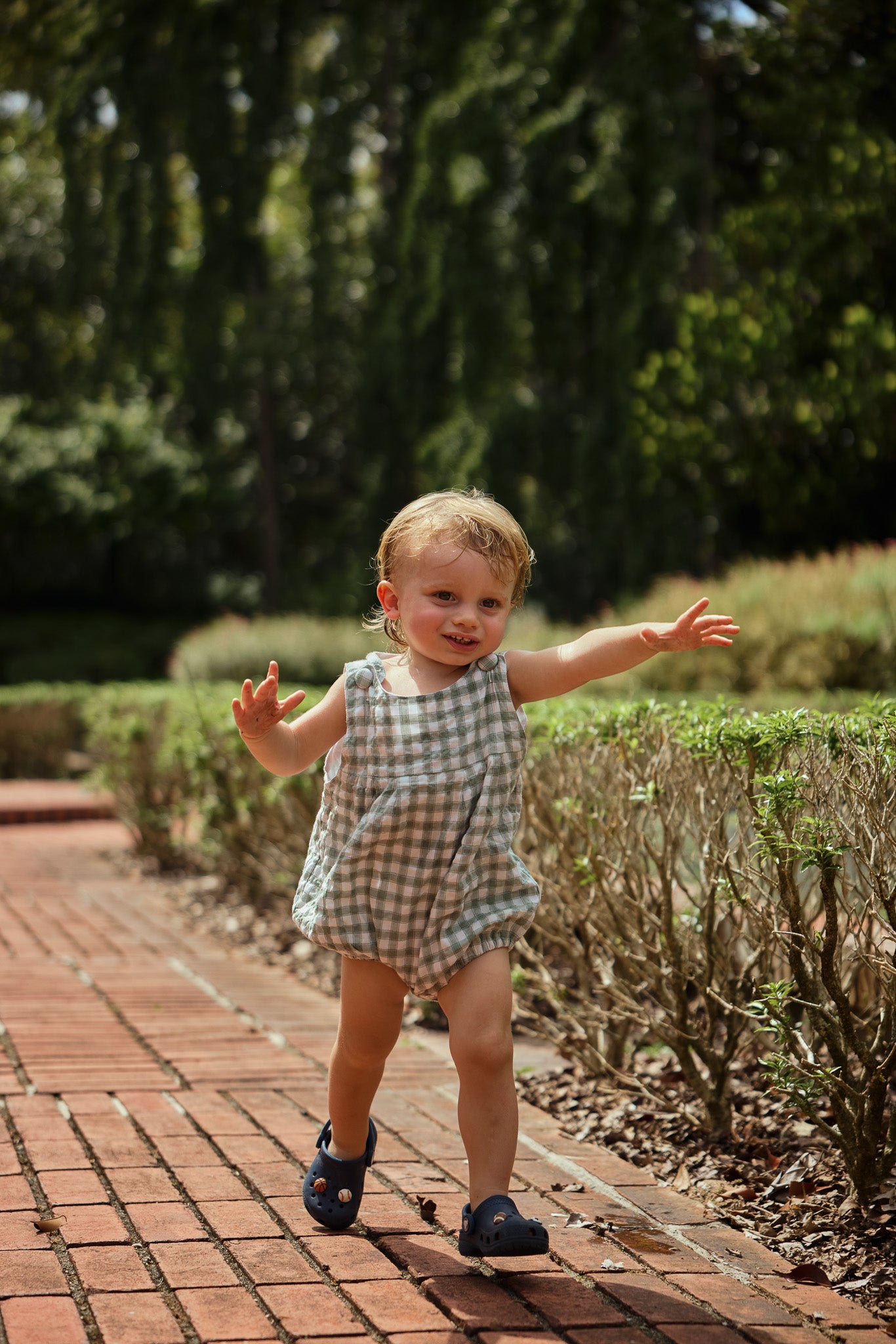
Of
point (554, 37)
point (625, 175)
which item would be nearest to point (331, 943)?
point (625, 175)

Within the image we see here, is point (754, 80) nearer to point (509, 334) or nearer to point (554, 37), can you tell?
point (554, 37)

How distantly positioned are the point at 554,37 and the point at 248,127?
738 cm

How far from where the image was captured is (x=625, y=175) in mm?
18734

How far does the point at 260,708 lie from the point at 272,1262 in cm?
99

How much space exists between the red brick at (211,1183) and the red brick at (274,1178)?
0.13 ft

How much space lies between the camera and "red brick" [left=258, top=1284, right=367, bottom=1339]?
6.84 ft

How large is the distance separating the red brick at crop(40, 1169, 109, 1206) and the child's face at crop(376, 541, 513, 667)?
4.16 ft

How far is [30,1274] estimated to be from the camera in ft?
7.39

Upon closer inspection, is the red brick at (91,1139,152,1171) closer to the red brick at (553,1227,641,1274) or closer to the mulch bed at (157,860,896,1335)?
the red brick at (553,1227,641,1274)

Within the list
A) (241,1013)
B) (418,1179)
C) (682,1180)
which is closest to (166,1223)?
(418,1179)

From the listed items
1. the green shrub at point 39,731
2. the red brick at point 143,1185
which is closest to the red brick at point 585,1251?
the red brick at point 143,1185

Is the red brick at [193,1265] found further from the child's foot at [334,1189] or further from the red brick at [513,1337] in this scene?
the red brick at [513,1337]

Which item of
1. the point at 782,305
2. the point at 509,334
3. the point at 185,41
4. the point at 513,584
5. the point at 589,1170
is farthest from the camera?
the point at 185,41

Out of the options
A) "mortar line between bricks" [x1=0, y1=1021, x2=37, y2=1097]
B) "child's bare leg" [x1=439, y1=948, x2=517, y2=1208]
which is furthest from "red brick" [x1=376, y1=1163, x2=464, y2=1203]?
"mortar line between bricks" [x1=0, y1=1021, x2=37, y2=1097]
